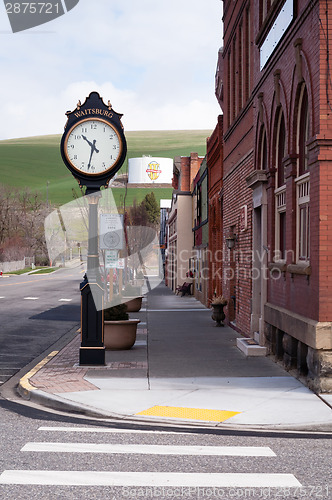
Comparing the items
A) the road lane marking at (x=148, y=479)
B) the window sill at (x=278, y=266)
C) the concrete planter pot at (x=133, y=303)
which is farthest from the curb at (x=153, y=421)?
the concrete planter pot at (x=133, y=303)

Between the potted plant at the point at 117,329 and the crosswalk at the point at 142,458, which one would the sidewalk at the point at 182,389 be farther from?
the crosswalk at the point at 142,458

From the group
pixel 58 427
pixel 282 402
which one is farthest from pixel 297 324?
pixel 58 427

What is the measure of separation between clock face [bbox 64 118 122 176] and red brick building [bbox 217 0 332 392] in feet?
10.4

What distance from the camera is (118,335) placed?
14625mm

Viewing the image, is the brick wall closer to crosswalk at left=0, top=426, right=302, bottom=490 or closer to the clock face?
the clock face

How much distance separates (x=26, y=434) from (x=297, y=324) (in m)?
4.91

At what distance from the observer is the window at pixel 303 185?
11.0m

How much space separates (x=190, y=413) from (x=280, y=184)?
5.88 m

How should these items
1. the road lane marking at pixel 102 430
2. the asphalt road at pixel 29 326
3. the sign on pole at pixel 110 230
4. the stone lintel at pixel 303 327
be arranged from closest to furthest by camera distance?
the road lane marking at pixel 102 430
the stone lintel at pixel 303 327
the asphalt road at pixel 29 326
the sign on pole at pixel 110 230

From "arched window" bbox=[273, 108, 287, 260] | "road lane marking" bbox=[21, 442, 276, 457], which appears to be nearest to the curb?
"road lane marking" bbox=[21, 442, 276, 457]

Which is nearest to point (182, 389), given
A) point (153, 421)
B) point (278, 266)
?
point (153, 421)

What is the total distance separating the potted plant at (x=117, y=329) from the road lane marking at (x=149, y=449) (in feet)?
24.5

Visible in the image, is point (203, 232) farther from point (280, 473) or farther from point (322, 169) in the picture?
point (280, 473)

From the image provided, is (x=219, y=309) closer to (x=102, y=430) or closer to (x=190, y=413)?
(x=190, y=413)
